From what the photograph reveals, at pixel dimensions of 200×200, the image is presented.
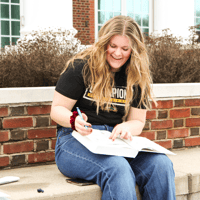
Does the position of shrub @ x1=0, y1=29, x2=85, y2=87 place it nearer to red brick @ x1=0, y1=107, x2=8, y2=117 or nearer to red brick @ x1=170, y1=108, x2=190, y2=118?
red brick @ x1=0, y1=107, x2=8, y2=117

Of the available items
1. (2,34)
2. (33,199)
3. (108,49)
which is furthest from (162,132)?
(2,34)

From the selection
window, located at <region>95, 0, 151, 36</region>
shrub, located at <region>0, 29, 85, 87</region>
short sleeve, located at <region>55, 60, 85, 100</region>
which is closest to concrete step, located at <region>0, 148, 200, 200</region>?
short sleeve, located at <region>55, 60, 85, 100</region>

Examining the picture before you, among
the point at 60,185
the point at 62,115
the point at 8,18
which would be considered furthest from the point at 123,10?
the point at 60,185

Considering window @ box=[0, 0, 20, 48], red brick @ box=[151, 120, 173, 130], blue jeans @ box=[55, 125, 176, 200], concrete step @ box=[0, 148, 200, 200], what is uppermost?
window @ box=[0, 0, 20, 48]

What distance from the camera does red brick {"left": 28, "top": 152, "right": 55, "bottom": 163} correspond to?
94.1 inches

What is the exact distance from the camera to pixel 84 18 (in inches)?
350

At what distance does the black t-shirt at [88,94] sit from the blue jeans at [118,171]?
217 mm

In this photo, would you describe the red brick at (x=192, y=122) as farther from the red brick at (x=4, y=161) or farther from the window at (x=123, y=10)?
the window at (x=123, y=10)

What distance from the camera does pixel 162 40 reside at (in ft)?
14.1

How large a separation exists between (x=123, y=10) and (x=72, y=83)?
8.24 meters

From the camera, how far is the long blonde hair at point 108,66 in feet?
6.47

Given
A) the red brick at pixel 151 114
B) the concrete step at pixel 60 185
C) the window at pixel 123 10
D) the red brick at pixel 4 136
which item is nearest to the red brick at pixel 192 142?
the concrete step at pixel 60 185

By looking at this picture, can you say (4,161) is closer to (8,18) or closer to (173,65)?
(173,65)

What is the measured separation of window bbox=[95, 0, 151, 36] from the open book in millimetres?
7749
